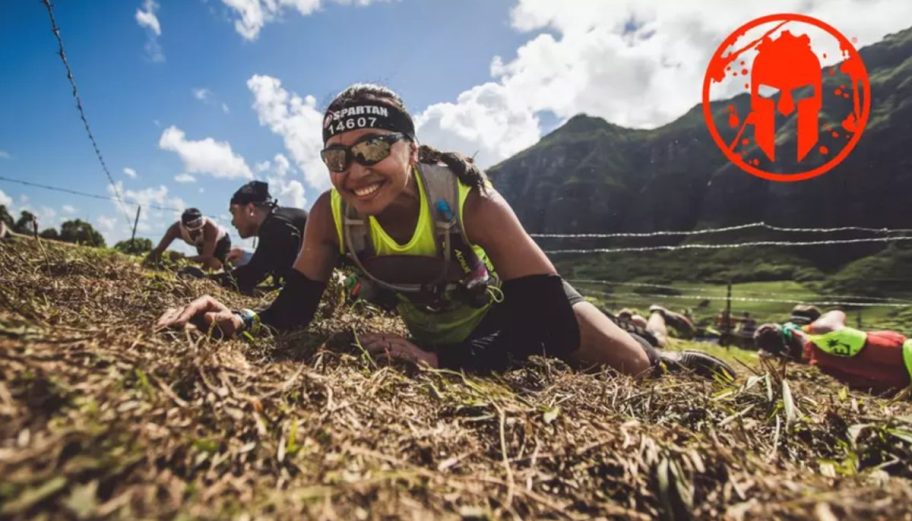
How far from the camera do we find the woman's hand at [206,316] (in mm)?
2170

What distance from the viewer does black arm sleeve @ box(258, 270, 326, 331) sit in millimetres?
2848

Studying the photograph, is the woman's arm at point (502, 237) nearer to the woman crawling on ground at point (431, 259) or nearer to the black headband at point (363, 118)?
the woman crawling on ground at point (431, 259)

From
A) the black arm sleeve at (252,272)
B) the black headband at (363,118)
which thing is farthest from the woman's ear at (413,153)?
the black arm sleeve at (252,272)

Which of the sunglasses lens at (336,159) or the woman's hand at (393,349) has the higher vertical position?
the sunglasses lens at (336,159)

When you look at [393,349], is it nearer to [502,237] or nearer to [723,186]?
[502,237]

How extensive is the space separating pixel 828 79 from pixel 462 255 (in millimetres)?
214965

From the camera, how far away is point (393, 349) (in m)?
2.28

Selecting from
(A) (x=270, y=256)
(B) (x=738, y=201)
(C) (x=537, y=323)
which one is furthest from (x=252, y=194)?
(B) (x=738, y=201)

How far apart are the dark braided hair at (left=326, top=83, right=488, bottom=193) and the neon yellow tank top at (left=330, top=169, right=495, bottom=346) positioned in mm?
72

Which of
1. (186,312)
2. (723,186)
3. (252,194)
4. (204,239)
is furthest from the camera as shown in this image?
(723,186)

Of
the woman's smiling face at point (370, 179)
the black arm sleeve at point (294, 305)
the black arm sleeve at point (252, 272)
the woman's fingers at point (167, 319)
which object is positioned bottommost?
the black arm sleeve at point (294, 305)

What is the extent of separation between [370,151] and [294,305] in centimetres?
113

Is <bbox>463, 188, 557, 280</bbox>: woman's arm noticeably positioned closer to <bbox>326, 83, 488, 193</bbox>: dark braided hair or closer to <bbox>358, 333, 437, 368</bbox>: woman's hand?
<bbox>326, 83, 488, 193</bbox>: dark braided hair

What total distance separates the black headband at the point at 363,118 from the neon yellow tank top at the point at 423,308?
0.37 m
